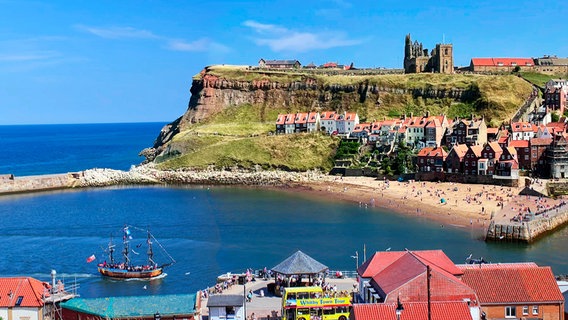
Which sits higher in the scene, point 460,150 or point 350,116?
point 350,116

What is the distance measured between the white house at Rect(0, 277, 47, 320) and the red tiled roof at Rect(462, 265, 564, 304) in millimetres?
21358

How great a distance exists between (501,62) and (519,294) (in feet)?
416

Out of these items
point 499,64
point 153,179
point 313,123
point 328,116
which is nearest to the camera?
point 153,179

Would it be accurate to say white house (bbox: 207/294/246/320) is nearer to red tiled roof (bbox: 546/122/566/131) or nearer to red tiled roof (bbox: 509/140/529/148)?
red tiled roof (bbox: 509/140/529/148)

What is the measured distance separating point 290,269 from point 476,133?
74.0 metres

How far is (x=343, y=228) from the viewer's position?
67.9 m

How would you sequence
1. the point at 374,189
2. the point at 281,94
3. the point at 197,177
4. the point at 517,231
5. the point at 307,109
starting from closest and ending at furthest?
the point at 517,231
the point at 374,189
the point at 197,177
the point at 307,109
the point at 281,94

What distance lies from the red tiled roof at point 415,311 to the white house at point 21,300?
53.6 feet

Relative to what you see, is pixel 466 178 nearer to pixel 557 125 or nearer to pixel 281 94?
pixel 557 125

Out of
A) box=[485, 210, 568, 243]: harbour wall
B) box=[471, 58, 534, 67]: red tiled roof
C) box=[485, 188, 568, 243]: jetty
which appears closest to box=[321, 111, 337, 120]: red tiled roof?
box=[471, 58, 534, 67]: red tiled roof

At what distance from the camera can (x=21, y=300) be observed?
32.4m

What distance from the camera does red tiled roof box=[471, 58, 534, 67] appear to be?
148m

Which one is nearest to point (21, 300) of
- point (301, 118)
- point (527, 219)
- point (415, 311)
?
point (415, 311)

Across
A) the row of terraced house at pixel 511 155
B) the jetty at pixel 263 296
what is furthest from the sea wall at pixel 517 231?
the row of terraced house at pixel 511 155
